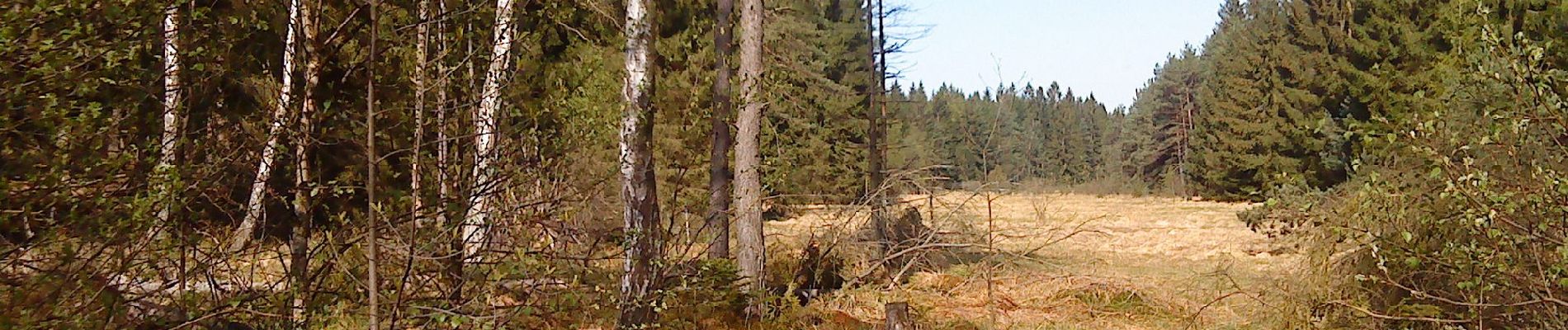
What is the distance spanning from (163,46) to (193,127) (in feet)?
1.25

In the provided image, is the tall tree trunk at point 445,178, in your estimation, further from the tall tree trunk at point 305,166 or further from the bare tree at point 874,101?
the bare tree at point 874,101

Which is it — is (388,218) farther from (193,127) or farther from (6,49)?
(193,127)

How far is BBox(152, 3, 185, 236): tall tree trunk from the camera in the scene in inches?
129

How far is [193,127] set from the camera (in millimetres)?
4262

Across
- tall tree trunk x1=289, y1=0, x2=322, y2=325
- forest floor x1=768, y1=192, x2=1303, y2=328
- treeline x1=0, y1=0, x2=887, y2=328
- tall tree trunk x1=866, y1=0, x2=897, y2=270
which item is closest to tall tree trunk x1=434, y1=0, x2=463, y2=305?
treeline x1=0, y1=0, x2=887, y2=328

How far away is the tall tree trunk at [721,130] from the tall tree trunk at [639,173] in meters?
2.80

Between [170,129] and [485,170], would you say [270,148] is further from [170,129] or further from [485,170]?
[485,170]

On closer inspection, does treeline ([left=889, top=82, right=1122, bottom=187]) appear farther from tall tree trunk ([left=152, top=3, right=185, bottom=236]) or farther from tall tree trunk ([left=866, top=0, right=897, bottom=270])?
tall tree trunk ([left=152, top=3, right=185, bottom=236])

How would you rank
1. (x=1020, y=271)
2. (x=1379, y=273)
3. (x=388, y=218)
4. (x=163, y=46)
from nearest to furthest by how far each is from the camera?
(x=388, y=218), (x=163, y=46), (x=1379, y=273), (x=1020, y=271)

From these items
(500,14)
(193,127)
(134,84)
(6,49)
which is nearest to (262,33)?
(193,127)

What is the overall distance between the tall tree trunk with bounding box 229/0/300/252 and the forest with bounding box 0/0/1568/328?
0.04 metres

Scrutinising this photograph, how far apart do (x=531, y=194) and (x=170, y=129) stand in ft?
4.92

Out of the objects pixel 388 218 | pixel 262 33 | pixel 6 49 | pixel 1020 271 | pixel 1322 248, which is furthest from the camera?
pixel 1020 271

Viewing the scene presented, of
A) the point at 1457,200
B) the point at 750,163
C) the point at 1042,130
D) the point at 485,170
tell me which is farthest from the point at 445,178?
the point at 1042,130
